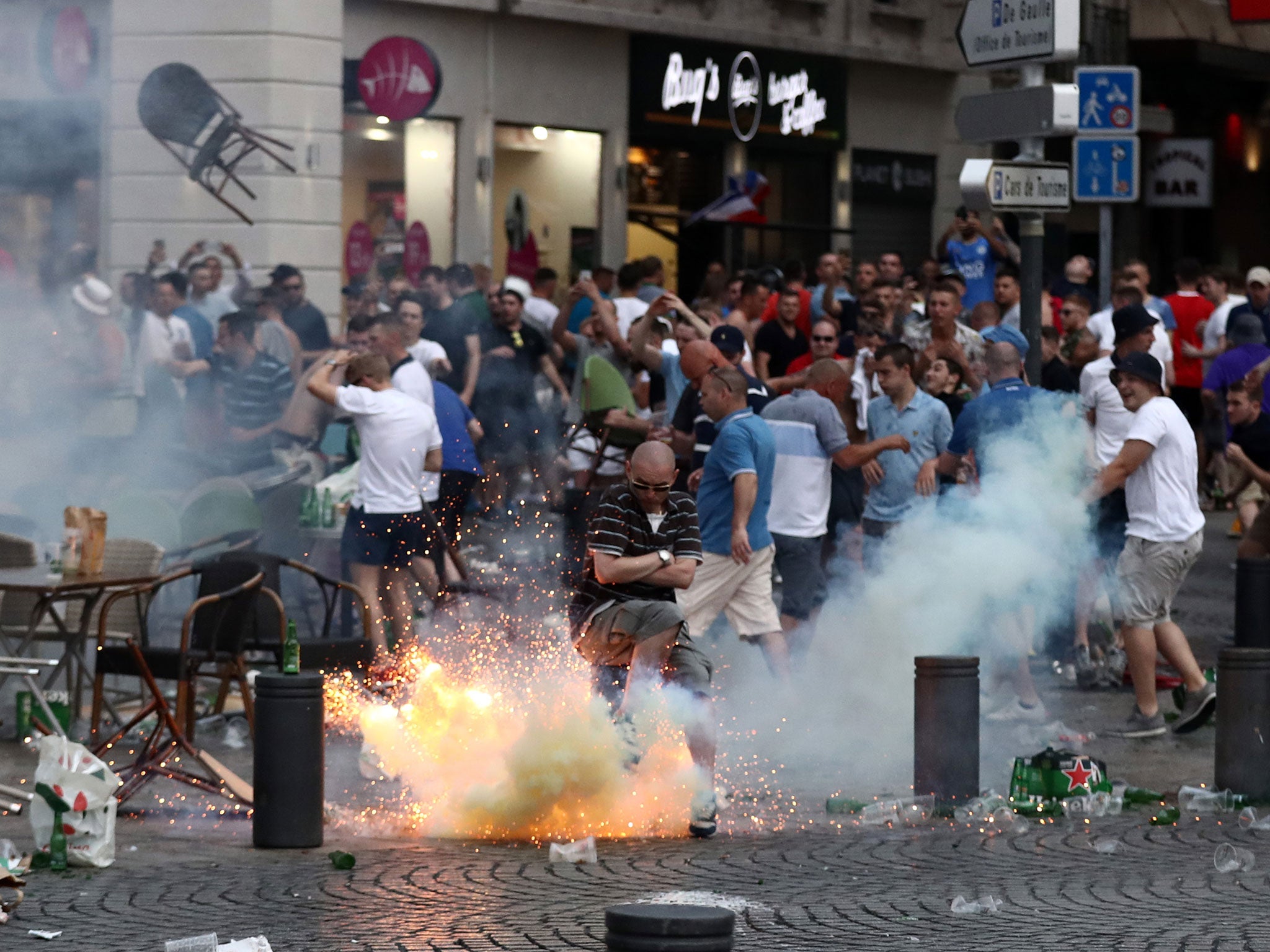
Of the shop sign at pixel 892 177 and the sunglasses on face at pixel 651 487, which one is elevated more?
the shop sign at pixel 892 177

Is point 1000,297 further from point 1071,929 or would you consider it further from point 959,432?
point 1071,929

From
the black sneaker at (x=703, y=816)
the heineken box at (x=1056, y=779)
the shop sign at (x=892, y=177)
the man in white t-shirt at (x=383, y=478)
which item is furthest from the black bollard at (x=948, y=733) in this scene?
the shop sign at (x=892, y=177)

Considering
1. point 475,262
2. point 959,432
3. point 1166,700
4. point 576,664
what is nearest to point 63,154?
point 576,664

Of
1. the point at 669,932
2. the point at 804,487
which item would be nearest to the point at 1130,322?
the point at 804,487

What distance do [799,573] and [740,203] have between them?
1138 centimetres

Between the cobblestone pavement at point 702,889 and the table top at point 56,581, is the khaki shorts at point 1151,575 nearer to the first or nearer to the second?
the cobblestone pavement at point 702,889

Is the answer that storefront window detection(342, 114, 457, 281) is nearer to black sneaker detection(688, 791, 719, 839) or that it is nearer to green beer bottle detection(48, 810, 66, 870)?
black sneaker detection(688, 791, 719, 839)

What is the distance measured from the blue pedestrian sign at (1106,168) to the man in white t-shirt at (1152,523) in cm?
303

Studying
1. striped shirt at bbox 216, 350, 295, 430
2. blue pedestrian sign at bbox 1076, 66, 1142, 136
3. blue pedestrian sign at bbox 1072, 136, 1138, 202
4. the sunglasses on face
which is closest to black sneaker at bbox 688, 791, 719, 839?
the sunglasses on face

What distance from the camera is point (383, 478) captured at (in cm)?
1039

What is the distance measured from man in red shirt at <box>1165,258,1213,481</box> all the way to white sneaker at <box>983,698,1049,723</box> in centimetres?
831

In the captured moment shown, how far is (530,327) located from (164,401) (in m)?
3.15

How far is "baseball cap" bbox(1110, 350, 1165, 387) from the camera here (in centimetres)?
955

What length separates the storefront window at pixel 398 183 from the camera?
18.2 metres
